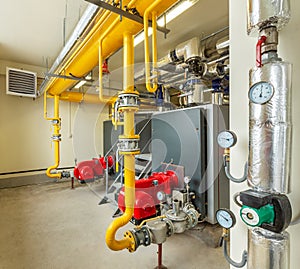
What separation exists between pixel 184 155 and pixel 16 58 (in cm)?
401

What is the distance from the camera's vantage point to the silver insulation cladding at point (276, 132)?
0.60 m

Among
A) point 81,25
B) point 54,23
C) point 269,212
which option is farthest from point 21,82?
point 269,212

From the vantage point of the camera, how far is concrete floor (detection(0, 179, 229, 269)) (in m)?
1.79

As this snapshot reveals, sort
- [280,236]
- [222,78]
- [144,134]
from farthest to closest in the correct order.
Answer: [144,134]
[222,78]
[280,236]

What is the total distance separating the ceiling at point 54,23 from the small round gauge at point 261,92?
1.97 metres

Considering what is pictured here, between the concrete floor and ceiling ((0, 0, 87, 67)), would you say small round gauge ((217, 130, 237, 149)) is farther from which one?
ceiling ((0, 0, 87, 67))

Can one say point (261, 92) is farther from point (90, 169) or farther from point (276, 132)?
point (90, 169)

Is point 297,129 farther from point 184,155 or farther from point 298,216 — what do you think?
point 184,155

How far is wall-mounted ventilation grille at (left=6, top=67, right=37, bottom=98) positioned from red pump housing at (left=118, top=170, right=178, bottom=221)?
3.37 metres

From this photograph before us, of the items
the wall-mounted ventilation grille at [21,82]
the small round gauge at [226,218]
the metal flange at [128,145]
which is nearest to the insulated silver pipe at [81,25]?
the metal flange at [128,145]

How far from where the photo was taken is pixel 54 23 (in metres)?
2.59

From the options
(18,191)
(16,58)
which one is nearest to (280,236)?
(18,191)

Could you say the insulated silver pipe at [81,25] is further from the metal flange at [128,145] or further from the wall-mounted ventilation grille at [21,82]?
the wall-mounted ventilation grille at [21,82]

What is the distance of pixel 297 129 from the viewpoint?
0.69m
